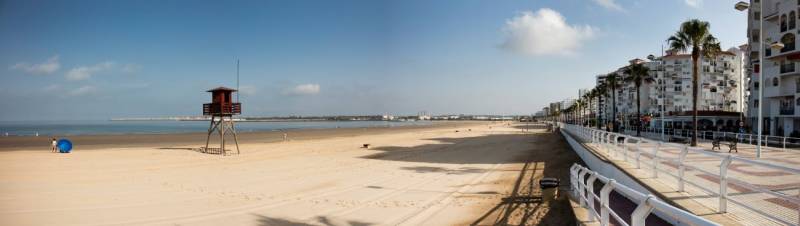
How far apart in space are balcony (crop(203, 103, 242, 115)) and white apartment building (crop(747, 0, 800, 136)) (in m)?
38.5

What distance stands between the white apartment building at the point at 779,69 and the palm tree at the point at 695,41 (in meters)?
9.98

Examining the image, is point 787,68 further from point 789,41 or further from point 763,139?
point 763,139

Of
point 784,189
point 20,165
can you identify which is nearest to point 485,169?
point 784,189

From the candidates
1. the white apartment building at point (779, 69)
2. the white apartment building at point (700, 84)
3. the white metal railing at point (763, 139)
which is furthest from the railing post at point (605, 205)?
the white apartment building at point (700, 84)

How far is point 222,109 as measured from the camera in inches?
1242

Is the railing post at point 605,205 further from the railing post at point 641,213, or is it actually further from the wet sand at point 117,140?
the wet sand at point 117,140

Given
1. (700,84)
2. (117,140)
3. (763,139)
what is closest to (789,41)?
(763,139)

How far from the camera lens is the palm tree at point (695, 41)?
94.5ft

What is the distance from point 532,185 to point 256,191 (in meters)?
8.56

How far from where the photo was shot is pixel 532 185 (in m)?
14.9

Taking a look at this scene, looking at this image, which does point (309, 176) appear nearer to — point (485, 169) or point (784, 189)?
point (485, 169)

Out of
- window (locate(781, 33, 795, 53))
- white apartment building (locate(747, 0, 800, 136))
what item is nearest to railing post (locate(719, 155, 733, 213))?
white apartment building (locate(747, 0, 800, 136))

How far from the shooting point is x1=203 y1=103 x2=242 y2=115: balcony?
104ft

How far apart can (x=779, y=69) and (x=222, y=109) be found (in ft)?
145
